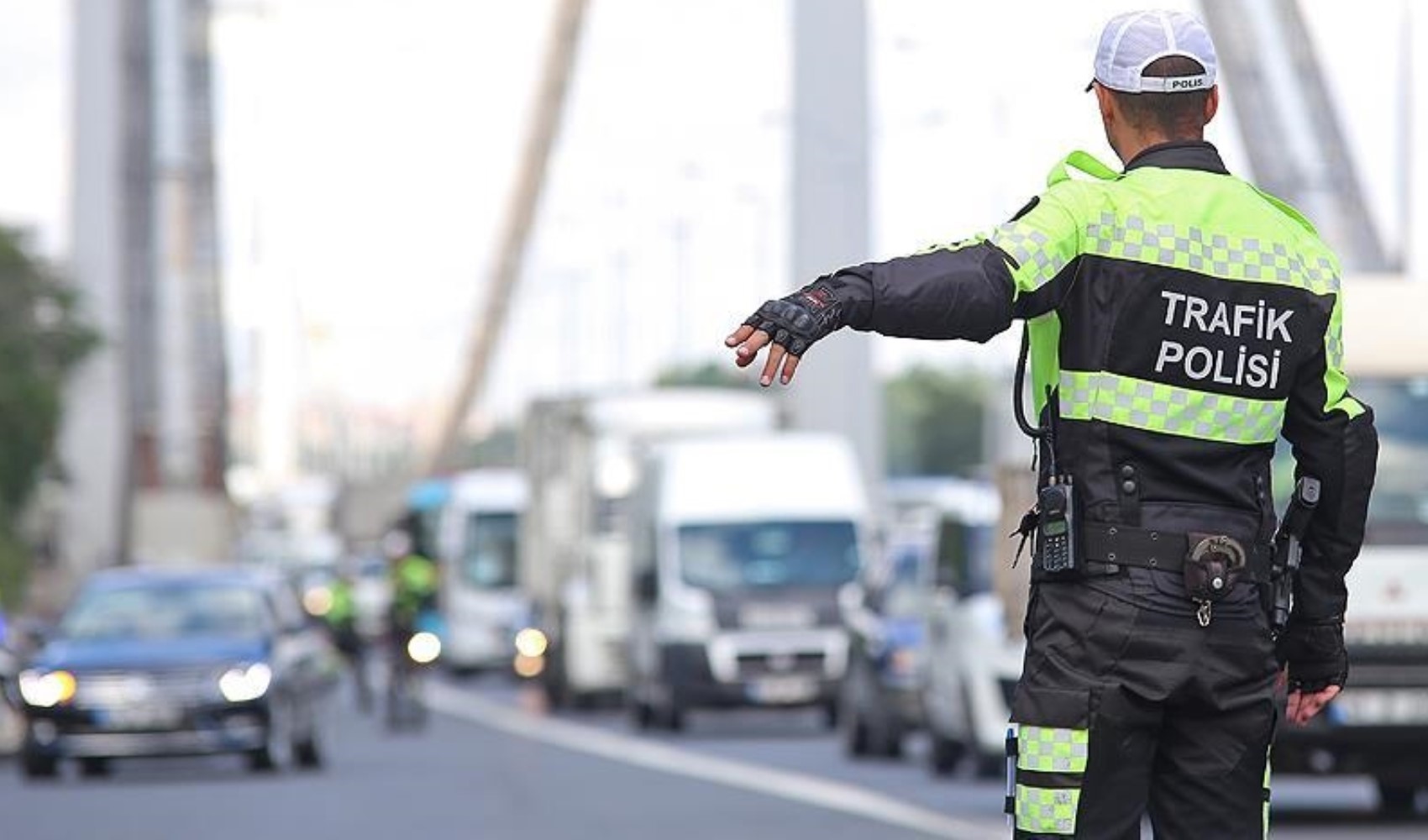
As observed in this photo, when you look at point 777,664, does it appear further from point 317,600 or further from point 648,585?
point 317,600

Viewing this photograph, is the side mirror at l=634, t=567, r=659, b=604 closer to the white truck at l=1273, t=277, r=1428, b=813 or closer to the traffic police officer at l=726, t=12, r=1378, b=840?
the white truck at l=1273, t=277, r=1428, b=813

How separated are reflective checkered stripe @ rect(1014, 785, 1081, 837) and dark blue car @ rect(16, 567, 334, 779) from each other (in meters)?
18.4

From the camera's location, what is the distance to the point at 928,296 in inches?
236

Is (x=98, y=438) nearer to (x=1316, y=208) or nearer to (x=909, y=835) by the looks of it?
(x=1316, y=208)

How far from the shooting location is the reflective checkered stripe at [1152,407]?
6.37 m

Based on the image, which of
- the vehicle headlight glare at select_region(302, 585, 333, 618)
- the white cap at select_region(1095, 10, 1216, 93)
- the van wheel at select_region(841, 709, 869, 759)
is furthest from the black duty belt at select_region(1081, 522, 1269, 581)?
the vehicle headlight glare at select_region(302, 585, 333, 618)

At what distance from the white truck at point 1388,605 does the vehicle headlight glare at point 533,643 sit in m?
23.9

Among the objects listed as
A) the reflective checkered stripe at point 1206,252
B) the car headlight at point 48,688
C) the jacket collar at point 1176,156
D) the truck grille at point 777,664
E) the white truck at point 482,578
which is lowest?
the white truck at point 482,578

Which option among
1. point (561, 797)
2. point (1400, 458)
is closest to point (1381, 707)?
point (1400, 458)

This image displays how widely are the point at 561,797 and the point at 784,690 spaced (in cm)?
1126

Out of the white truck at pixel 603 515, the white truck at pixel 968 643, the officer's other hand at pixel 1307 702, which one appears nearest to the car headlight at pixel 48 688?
the white truck at pixel 968 643

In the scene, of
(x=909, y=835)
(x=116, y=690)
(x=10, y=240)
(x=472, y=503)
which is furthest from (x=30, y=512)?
(x=909, y=835)

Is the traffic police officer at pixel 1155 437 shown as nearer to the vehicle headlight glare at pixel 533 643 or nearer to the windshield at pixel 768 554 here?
the windshield at pixel 768 554

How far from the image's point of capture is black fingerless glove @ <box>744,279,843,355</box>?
19.5 feet
